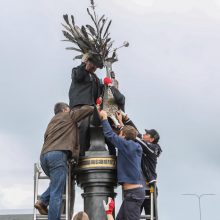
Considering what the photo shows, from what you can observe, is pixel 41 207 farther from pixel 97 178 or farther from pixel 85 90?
pixel 85 90

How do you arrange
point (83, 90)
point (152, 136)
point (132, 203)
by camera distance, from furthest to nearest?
point (152, 136) → point (83, 90) → point (132, 203)

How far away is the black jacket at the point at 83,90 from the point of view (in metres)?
11.4

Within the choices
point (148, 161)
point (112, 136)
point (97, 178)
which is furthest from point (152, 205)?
point (112, 136)

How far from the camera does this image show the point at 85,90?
1152 cm

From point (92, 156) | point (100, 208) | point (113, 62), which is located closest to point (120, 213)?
point (100, 208)

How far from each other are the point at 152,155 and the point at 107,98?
1.27m

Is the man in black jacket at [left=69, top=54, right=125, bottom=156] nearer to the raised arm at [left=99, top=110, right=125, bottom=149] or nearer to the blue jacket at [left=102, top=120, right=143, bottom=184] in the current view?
the raised arm at [left=99, top=110, right=125, bottom=149]

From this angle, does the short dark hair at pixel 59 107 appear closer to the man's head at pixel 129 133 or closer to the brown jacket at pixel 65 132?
the brown jacket at pixel 65 132

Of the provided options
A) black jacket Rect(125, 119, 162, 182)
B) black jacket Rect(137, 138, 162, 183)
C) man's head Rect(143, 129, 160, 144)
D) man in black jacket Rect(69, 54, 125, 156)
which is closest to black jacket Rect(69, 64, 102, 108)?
man in black jacket Rect(69, 54, 125, 156)

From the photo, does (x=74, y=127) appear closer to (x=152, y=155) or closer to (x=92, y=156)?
(x=92, y=156)

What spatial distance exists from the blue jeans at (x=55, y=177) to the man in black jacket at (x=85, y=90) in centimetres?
71

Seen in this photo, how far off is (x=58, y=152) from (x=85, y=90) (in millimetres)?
1362

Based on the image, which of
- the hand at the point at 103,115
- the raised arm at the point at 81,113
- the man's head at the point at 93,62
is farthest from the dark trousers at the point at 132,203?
the man's head at the point at 93,62

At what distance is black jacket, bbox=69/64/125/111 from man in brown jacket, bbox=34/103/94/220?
368 mm
